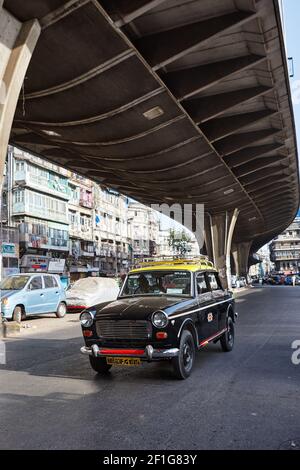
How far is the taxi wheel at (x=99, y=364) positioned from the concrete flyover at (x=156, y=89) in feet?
21.2

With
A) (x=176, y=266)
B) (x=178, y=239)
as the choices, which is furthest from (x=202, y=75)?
(x=178, y=239)

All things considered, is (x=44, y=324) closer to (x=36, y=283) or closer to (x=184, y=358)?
(x=36, y=283)

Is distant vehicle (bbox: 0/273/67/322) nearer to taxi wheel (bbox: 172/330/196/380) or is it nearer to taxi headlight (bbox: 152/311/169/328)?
taxi wheel (bbox: 172/330/196/380)

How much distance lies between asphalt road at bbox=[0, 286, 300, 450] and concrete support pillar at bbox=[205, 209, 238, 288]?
35268mm

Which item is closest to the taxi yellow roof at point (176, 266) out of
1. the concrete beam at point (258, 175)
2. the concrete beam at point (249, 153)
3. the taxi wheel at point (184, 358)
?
the taxi wheel at point (184, 358)

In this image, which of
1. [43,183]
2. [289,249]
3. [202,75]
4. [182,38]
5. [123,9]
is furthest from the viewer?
[289,249]

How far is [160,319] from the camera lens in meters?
6.30

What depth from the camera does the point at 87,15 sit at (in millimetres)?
9758

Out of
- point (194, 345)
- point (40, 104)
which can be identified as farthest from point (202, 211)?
point (194, 345)

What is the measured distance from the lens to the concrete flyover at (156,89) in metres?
10.7

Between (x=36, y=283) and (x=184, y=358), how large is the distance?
10677mm

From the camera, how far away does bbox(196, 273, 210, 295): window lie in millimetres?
7785
